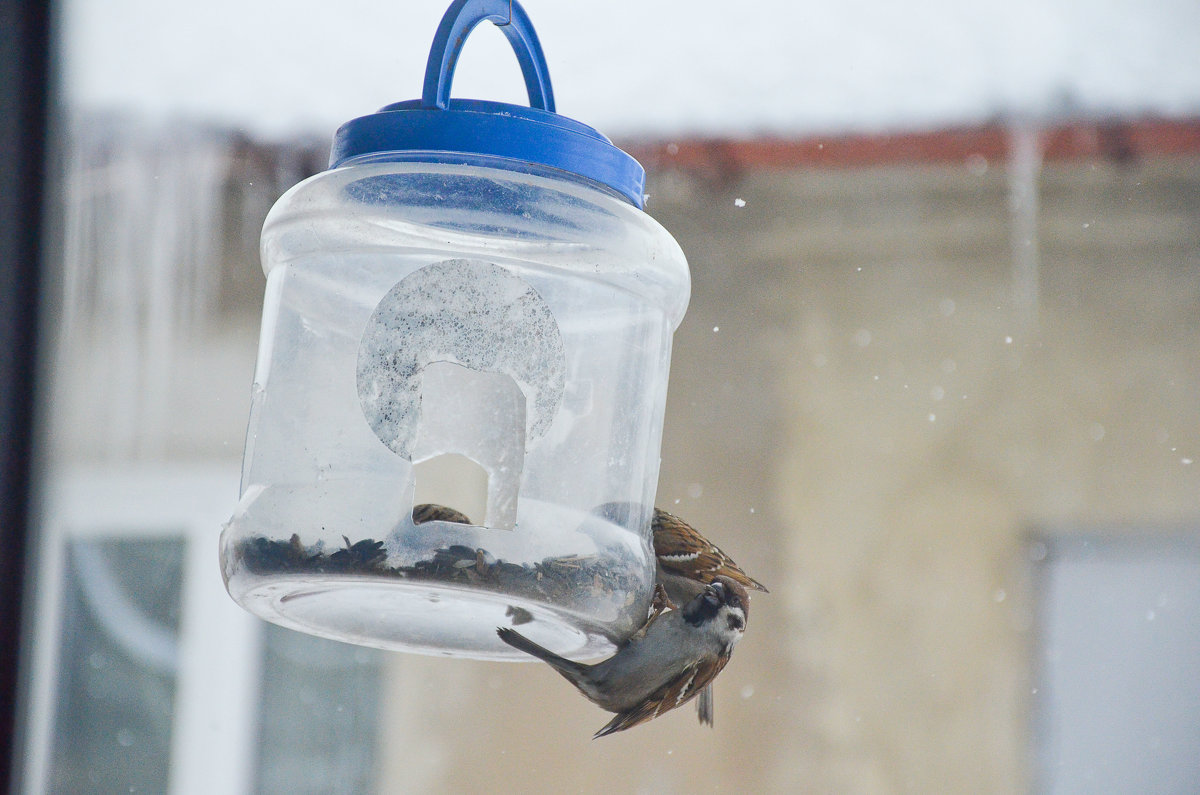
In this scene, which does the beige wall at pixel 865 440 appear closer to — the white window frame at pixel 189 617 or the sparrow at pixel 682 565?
the white window frame at pixel 189 617

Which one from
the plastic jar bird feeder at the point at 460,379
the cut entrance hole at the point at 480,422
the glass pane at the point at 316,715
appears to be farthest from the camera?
the glass pane at the point at 316,715

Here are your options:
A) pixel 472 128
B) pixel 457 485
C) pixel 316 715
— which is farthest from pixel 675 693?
pixel 316 715

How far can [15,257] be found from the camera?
1674mm

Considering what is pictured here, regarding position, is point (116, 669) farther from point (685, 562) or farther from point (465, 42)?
point (465, 42)

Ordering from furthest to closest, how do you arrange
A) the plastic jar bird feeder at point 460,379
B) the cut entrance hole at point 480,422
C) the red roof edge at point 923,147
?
1. the red roof edge at point 923,147
2. the cut entrance hole at point 480,422
3. the plastic jar bird feeder at point 460,379

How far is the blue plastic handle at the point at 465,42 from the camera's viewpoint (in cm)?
81

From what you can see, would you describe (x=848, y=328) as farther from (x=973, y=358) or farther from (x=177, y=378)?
(x=177, y=378)

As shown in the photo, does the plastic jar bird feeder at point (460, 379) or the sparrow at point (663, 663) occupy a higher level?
the plastic jar bird feeder at point (460, 379)

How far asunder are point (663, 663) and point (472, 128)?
15.6 inches

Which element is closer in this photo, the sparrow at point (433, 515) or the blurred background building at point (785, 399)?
the sparrow at point (433, 515)

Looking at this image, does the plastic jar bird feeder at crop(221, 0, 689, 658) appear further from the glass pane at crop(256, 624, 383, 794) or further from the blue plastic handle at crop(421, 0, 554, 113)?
the glass pane at crop(256, 624, 383, 794)

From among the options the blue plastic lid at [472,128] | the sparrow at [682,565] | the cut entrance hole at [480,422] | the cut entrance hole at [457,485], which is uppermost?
the blue plastic lid at [472,128]

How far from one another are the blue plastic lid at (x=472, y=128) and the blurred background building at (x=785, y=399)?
1.31 m

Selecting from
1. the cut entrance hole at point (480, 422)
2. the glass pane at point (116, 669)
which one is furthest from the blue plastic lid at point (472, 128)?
the glass pane at point (116, 669)
